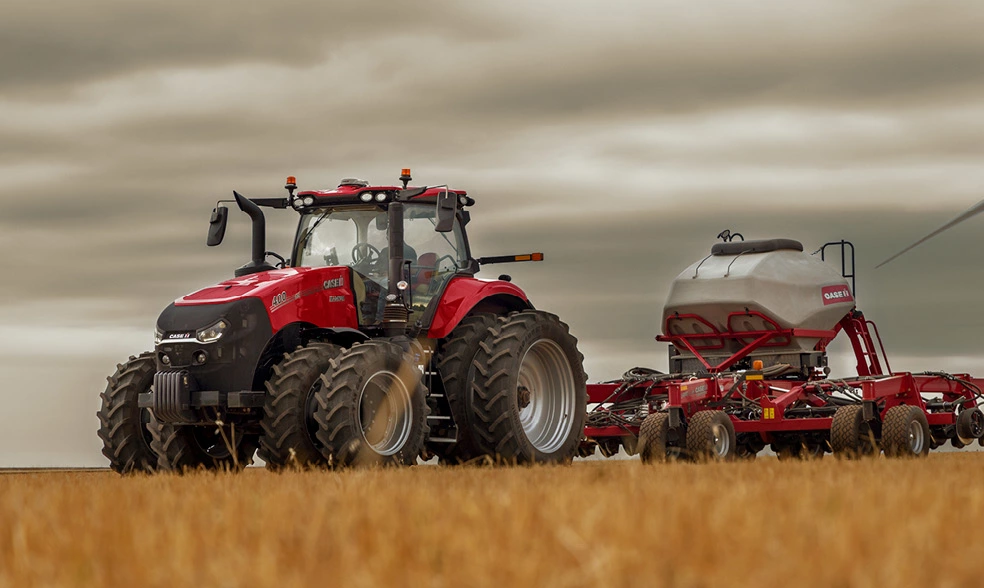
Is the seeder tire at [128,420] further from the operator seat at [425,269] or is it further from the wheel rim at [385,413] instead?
the operator seat at [425,269]

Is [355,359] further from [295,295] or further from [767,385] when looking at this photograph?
[767,385]

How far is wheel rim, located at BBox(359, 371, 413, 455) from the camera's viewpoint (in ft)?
34.0

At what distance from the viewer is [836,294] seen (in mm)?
18391

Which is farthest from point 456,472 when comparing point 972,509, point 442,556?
point 442,556

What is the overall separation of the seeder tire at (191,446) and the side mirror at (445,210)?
105 inches

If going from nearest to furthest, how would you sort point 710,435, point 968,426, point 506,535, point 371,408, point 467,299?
1. point 506,535
2. point 371,408
3. point 467,299
4. point 710,435
5. point 968,426

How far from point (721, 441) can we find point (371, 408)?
5281 millimetres

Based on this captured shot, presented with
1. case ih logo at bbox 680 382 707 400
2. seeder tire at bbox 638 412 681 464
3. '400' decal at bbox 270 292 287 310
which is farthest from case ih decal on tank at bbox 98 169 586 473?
case ih logo at bbox 680 382 707 400

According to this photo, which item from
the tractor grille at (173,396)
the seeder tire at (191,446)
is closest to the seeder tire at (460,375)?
the seeder tire at (191,446)

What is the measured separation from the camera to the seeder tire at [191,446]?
11.0 m

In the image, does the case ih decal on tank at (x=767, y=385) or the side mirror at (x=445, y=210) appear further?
the case ih decal on tank at (x=767, y=385)

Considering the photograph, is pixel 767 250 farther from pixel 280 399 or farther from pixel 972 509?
pixel 972 509

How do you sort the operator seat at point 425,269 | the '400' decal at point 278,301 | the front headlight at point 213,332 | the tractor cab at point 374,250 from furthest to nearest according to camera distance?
the operator seat at point 425,269, the tractor cab at point 374,250, the '400' decal at point 278,301, the front headlight at point 213,332

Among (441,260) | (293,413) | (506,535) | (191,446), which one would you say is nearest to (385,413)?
(293,413)
